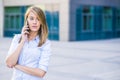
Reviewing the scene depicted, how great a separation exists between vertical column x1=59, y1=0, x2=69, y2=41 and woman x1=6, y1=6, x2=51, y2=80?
26910 millimetres

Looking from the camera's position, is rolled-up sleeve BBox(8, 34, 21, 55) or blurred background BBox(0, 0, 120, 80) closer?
rolled-up sleeve BBox(8, 34, 21, 55)

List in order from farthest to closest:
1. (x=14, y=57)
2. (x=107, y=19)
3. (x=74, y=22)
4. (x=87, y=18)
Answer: (x=107, y=19) < (x=87, y=18) < (x=74, y=22) < (x=14, y=57)

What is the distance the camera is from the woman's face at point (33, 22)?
2.63 m

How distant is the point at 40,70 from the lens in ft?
8.71

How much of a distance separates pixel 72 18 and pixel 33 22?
27285 mm

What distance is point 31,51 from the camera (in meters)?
2.64

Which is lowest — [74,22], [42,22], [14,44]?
[74,22]

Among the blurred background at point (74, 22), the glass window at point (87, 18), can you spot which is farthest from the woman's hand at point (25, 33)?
the glass window at point (87, 18)

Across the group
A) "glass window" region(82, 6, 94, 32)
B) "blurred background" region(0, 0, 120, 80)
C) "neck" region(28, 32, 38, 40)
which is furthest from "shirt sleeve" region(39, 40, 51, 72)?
"glass window" region(82, 6, 94, 32)

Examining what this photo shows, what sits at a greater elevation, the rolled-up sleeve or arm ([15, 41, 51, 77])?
the rolled-up sleeve

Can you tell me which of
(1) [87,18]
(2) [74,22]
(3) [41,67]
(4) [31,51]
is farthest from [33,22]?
(1) [87,18]

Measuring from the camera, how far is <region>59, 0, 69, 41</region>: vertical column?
29.6m

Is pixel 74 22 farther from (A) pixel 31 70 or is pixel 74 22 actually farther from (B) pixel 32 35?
(A) pixel 31 70

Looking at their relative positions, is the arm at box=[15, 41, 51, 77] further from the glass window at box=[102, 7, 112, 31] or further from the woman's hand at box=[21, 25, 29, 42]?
the glass window at box=[102, 7, 112, 31]
